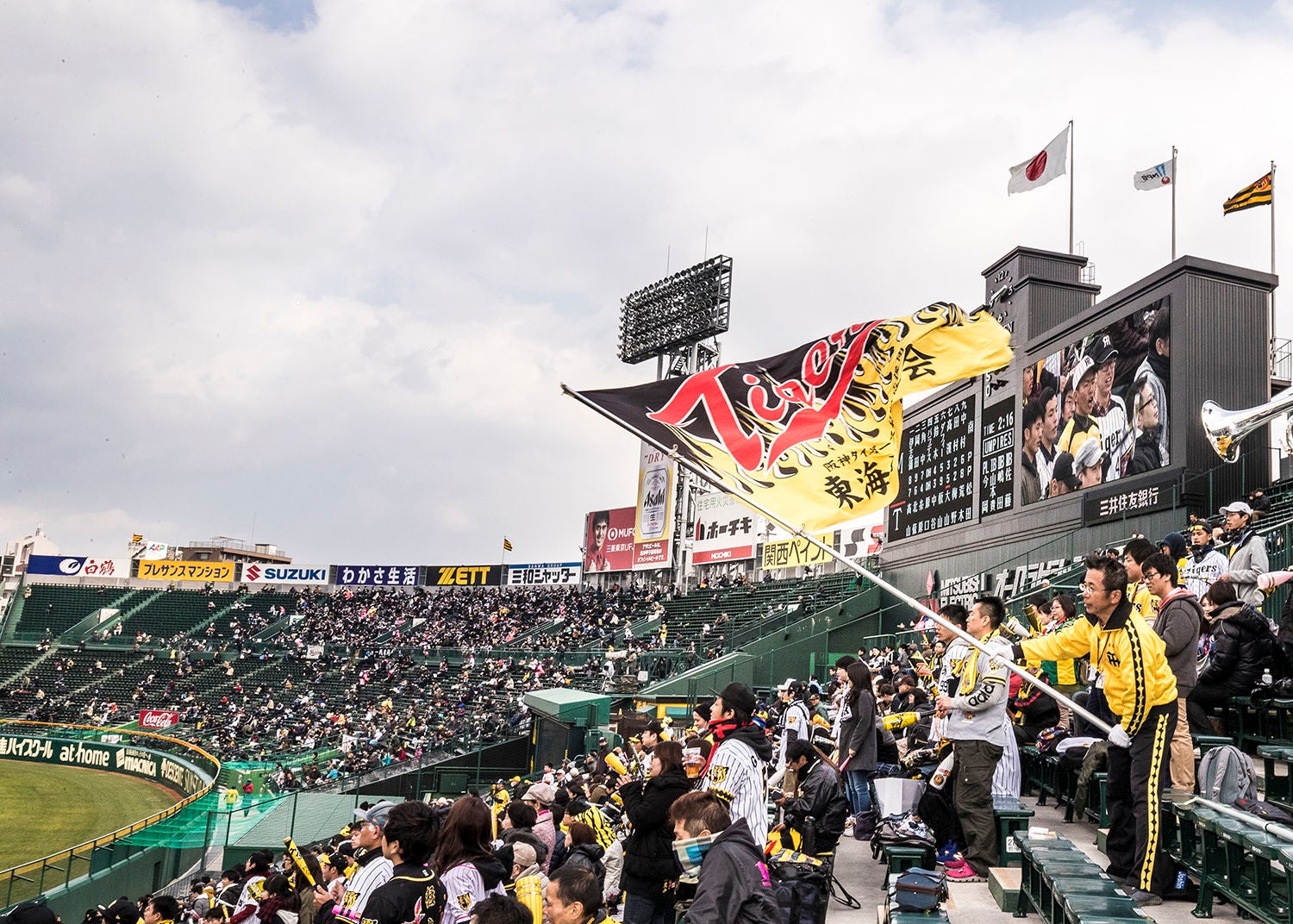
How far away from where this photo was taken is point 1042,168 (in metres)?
23.2

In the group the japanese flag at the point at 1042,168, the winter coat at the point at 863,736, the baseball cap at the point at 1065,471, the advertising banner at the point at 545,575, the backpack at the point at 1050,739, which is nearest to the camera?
the winter coat at the point at 863,736

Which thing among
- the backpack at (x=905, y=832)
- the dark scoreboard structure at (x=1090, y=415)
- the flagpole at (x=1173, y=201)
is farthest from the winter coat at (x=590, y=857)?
the flagpole at (x=1173, y=201)

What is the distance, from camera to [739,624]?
32.7m

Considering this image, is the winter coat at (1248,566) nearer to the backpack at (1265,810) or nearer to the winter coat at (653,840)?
the backpack at (1265,810)

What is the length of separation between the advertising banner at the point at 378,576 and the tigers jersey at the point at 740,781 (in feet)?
175

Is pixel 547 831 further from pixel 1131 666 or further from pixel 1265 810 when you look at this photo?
pixel 1265 810

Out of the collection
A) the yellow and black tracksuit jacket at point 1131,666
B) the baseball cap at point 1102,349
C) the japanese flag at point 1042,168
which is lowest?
the yellow and black tracksuit jacket at point 1131,666

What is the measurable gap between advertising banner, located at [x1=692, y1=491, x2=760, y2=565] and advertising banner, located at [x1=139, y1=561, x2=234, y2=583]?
101ft

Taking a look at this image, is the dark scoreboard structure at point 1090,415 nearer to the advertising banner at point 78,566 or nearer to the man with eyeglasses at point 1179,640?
the man with eyeglasses at point 1179,640

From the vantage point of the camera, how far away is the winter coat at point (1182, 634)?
18.7 ft

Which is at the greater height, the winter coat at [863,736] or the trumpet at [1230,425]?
the trumpet at [1230,425]

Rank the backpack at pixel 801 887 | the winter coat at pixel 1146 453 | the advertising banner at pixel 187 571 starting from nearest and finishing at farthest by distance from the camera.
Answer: the backpack at pixel 801 887 → the winter coat at pixel 1146 453 → the advertising banner at pixel 187 571

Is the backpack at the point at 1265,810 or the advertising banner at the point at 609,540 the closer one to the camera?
the backpack at the point at 1265,810

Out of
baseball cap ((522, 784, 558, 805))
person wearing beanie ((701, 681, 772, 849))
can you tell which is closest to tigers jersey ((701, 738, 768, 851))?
person wearing beanie ((701, 681, 772, 849))
